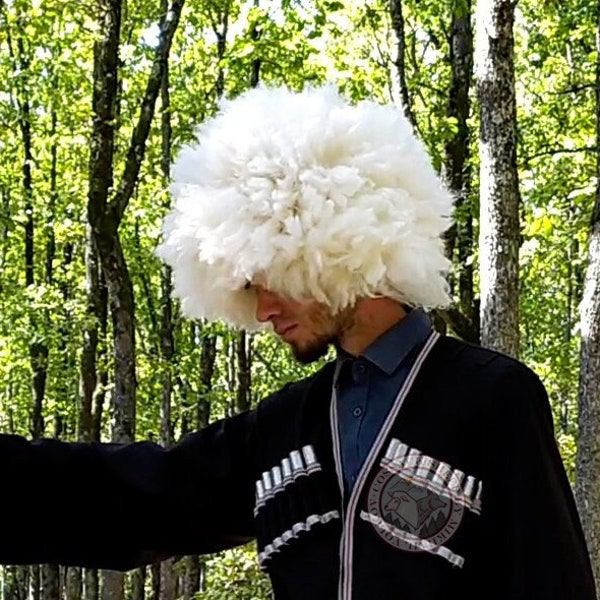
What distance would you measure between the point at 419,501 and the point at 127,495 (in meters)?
0.76

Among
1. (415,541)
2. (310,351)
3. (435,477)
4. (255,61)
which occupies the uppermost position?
(255,61)

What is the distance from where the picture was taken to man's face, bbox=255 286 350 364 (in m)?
2.26

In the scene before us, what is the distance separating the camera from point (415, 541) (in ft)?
6.71

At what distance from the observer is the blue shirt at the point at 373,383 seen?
2229 millimetres

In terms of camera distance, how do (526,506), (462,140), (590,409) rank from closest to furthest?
(526,506), (590,409), (462,140)

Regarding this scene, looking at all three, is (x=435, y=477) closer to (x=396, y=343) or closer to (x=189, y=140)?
(x=396, y=343)

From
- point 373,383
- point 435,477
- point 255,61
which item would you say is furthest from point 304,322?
point 255,61

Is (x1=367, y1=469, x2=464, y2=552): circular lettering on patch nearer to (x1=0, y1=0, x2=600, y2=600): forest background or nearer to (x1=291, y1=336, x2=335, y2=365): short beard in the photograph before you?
(x1=291, y1=336, x2=335, y2=365): short beard

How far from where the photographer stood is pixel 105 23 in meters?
8.59

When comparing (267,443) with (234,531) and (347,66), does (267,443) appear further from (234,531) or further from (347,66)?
(347,66)

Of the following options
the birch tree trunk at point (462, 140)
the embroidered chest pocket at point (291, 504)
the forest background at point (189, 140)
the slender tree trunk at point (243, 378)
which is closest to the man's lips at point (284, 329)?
the embroidered chest pocket at point (291, 504)

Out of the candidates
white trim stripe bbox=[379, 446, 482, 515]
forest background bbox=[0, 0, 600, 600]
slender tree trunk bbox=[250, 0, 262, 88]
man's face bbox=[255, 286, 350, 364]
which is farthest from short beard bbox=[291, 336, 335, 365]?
slender tree trunk bbox=[250, 0, 262, 88]

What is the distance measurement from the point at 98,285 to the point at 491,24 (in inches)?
315

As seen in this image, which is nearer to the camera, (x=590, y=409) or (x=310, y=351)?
(x=310, y=351)
